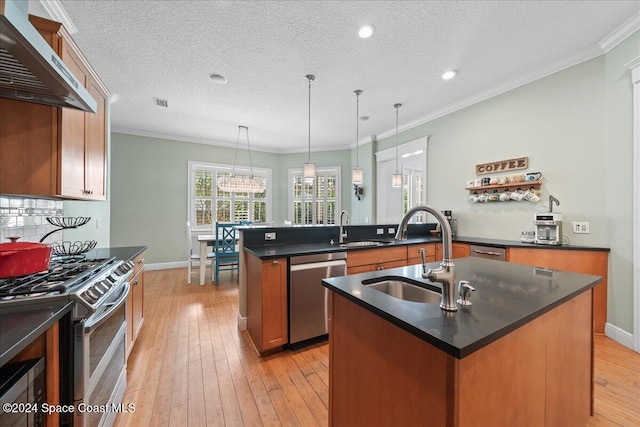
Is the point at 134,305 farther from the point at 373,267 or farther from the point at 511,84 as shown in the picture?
the point at 511,84

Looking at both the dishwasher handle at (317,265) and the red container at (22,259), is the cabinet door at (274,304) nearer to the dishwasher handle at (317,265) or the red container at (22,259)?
the dishwasher handle at (317,265)

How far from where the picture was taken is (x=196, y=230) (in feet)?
18.3

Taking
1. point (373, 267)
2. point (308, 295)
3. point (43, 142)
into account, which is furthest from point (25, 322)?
point (373, 267)

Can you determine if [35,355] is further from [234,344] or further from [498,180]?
[498,180]

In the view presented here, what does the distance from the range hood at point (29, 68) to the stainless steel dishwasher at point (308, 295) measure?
5.77 ft

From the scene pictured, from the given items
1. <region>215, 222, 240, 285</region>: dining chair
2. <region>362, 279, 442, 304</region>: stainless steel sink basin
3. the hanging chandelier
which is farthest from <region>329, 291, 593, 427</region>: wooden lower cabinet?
the hanging chandelier

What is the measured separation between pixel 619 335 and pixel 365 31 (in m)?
3.69

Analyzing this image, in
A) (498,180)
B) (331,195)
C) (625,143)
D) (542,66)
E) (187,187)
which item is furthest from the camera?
(331,195)

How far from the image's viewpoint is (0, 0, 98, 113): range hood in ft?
2.75

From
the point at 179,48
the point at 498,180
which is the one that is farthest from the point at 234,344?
the point at 498,180

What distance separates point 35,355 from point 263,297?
4.33 ft

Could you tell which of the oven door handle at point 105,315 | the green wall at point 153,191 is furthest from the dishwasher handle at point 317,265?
the green wall at point 153,191

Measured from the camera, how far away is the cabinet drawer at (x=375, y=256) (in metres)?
2.57

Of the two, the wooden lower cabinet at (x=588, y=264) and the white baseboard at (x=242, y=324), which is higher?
the wooden lower cabinet at (x=588, y=264)
